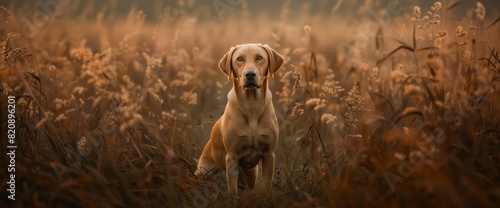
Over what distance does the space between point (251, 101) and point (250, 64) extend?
0.35 meters

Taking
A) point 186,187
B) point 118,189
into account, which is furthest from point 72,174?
point 186,187

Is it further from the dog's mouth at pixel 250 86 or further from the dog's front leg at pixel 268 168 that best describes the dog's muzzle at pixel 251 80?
the dog's front leg at pixel 268 168

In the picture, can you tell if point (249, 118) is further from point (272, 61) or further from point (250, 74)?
point (272, 61)

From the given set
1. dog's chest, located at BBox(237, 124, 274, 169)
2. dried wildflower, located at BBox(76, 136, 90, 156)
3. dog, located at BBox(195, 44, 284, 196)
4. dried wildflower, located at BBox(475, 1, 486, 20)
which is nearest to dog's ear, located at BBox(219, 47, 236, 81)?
dog, located at BBox(195, 44, 284, 196)

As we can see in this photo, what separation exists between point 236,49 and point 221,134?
85 centimetres

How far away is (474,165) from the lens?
2.92 m

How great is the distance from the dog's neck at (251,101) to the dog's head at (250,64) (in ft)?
0.28

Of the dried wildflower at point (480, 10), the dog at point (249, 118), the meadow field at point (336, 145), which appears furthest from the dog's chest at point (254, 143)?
the dried wildflower at point (480, 10)

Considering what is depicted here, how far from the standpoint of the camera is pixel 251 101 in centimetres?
435

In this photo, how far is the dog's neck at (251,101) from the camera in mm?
4336

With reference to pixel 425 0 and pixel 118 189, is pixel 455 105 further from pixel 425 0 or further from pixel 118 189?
pixel 425 0

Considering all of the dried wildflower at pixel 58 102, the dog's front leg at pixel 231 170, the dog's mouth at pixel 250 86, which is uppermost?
the dog's mouth at pixel 250 86

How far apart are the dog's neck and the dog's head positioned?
0.09 meters

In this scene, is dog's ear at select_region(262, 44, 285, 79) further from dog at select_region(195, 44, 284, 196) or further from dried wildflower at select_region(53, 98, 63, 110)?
dried wildflower at select_region(53, 98, 63, 110)
